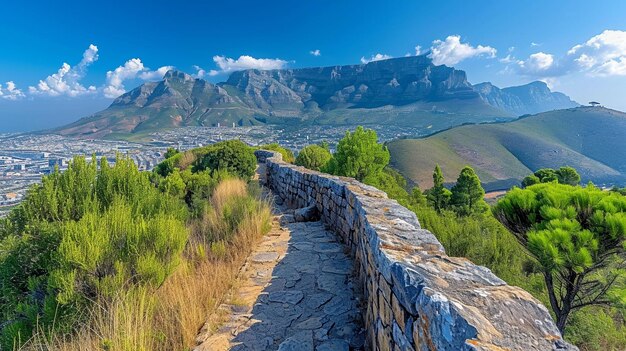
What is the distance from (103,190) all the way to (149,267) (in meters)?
1.88

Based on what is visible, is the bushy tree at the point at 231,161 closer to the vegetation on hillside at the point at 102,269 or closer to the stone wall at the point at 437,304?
the vegetation on hillside at the point at 102,269

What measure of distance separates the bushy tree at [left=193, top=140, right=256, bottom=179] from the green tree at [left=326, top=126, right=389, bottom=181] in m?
3.42

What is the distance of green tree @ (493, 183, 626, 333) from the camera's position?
2.73 metres

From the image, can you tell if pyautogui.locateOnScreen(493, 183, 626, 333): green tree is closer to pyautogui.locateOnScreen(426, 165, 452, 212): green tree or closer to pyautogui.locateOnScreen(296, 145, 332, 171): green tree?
pyautogui.locateOnScreen(296, 145, 332, 171): green tree

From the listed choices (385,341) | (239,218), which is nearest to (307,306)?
(385,341)

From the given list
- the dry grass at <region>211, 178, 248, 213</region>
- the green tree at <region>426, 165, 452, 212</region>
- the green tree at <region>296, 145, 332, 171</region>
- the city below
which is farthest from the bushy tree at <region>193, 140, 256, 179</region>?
the green tree at <region>426, 165, 452, 212</region>

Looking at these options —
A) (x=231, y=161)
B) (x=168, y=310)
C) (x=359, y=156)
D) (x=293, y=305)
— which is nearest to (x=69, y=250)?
(x=168, y=310)

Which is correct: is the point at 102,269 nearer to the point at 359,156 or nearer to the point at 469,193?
the point at 359,156

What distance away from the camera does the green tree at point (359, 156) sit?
28.5 feet

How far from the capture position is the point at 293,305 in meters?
3.08

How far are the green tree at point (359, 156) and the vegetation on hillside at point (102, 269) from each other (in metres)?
4.71

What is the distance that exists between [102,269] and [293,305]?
1.74 metres

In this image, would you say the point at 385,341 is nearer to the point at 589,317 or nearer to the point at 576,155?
the point at 589,317

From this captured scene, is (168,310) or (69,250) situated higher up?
(69,250)
